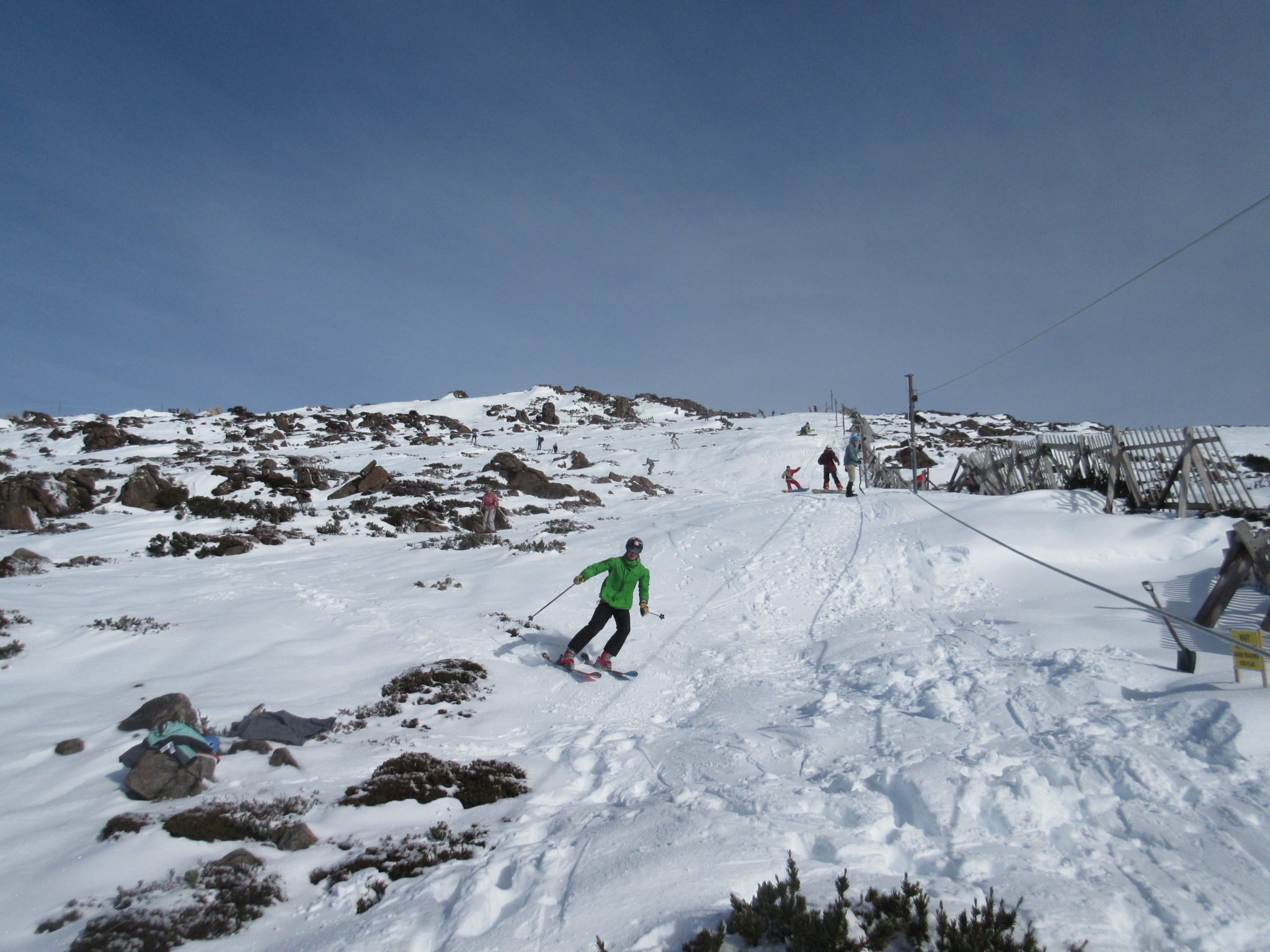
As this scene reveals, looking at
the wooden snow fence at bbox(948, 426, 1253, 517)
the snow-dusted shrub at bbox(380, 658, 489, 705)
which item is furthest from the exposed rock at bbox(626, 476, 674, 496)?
the snow-dusted shrub at bbox(380, 658, 489, 705)

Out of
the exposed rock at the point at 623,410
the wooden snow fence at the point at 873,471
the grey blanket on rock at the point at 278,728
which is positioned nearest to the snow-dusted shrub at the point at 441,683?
the grey blanket on rock at the point at 278,728

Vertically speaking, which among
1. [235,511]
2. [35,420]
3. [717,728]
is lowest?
[717,728]

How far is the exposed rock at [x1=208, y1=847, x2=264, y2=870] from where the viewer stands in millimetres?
3908

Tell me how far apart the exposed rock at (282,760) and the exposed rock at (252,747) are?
0.16 m

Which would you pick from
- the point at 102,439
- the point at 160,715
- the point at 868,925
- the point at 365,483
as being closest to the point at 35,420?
the point at 102,439

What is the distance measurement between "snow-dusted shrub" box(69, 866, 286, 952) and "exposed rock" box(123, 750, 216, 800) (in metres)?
1.09

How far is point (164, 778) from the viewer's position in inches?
184

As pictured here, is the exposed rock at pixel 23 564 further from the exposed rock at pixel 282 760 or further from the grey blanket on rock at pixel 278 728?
the exposed rock at pixel 282 760

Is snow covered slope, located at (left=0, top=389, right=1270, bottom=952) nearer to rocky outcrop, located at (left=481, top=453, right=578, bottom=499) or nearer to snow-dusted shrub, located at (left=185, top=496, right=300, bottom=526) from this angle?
snow-dusted shrub, located at (left=185, top=496, right=300, bottom=526)

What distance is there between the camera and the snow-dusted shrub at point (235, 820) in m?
4.22

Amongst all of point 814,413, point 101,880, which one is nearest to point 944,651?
point 101,880

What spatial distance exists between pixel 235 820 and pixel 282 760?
3.49 ft

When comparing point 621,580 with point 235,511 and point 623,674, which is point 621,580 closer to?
point 623,674

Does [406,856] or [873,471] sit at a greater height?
[873,471]
